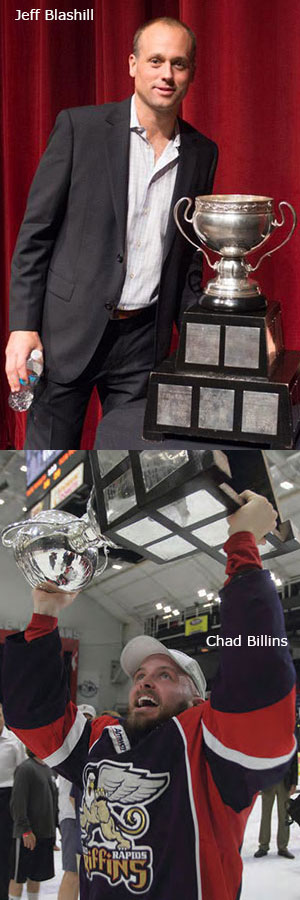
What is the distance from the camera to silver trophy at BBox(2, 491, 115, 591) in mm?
856

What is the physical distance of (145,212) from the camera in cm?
205

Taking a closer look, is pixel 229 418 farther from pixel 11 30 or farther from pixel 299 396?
pixel 11 30

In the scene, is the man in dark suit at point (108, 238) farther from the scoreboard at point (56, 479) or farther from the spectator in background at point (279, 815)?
the spectator in background at point (279, 815)

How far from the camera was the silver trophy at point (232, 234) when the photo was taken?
1723 mm

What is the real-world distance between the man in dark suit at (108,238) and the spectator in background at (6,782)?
1.29 metres

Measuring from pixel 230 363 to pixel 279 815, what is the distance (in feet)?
3.46

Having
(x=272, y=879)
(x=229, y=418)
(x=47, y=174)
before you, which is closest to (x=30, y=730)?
(x=272, y=879)

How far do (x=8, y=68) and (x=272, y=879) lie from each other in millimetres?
2440

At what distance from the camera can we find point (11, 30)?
2.70 m

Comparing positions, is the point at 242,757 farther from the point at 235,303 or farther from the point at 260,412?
the point at 235,303

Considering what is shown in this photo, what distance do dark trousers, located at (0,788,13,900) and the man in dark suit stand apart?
51.8 inches

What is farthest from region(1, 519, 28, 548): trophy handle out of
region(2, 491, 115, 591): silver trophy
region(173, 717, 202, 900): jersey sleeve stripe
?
region(173, 717, 202, 900): jersey sleeve stripe

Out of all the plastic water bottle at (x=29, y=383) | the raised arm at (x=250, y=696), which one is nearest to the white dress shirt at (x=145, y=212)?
the plastic water bottle at (x=29, y=383)

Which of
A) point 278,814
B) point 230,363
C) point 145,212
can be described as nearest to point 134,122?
point 145,212
